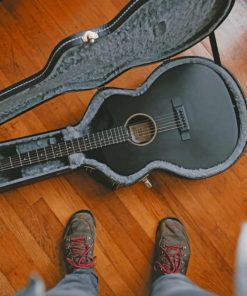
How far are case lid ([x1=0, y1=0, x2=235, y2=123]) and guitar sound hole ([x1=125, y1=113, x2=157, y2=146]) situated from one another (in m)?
0.14

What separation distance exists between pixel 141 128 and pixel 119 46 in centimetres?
25

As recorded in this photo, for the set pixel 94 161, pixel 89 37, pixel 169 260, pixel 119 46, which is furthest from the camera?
pixel 169 260

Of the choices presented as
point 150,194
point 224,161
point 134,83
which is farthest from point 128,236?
point 134,83

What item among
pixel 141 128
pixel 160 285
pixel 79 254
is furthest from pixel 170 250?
pixel 141 128

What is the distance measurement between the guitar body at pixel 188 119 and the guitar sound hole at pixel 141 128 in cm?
1

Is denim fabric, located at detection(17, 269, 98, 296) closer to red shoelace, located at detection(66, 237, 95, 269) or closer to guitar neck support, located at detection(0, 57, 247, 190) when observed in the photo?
red shoelace, located at detection(66, 237, 95, 269)

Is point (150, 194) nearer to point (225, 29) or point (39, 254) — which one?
point (39, 254)

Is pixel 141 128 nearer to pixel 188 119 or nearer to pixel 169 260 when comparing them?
pixel 188 119

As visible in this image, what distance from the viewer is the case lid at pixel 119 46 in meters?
0.83

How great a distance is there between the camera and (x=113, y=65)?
1001 mm

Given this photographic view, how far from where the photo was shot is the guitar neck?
0.99 metres

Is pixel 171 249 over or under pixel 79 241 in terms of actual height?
under

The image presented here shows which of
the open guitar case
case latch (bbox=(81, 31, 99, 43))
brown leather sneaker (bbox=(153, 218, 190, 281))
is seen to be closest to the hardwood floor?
brown leather sneaker (bbox=(153, 218, 190, 281))

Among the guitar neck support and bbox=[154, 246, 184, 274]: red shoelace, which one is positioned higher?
the guitar neck support
